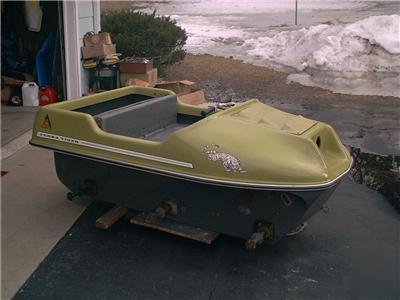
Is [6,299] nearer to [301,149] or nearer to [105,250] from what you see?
[105,250]

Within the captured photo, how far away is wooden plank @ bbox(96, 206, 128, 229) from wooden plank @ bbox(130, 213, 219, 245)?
0.19 m

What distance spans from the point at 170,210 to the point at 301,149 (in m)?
1.11

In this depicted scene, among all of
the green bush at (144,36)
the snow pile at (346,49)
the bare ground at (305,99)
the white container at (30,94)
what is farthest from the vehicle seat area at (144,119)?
the snow pile at (346,49)

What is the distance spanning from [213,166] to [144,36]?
25.3 feet

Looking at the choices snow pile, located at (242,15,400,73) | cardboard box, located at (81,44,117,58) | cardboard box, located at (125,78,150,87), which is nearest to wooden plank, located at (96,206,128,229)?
cardboard box, located at (125,78,150,87)

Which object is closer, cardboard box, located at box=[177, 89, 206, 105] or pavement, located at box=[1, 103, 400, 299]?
pavement, located at box=[1, 103, 400, 299]

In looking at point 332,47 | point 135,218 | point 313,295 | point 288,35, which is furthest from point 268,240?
point 288,35

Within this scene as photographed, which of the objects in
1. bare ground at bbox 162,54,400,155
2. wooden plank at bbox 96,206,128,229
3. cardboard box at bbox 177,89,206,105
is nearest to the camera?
wooden plank at bbox 96,206,128,229

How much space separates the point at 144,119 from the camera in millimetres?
4898

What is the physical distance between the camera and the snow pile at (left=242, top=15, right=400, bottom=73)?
13469 millimetres

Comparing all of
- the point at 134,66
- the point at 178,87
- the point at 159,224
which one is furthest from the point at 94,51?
the point at 159,224

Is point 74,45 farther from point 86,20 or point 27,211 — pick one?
point 27,211

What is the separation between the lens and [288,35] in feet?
55.4

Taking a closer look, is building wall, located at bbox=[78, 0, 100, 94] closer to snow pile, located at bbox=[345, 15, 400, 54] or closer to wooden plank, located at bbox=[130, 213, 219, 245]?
wooden plank, located at bbox=[130, 213, 219, 245]
